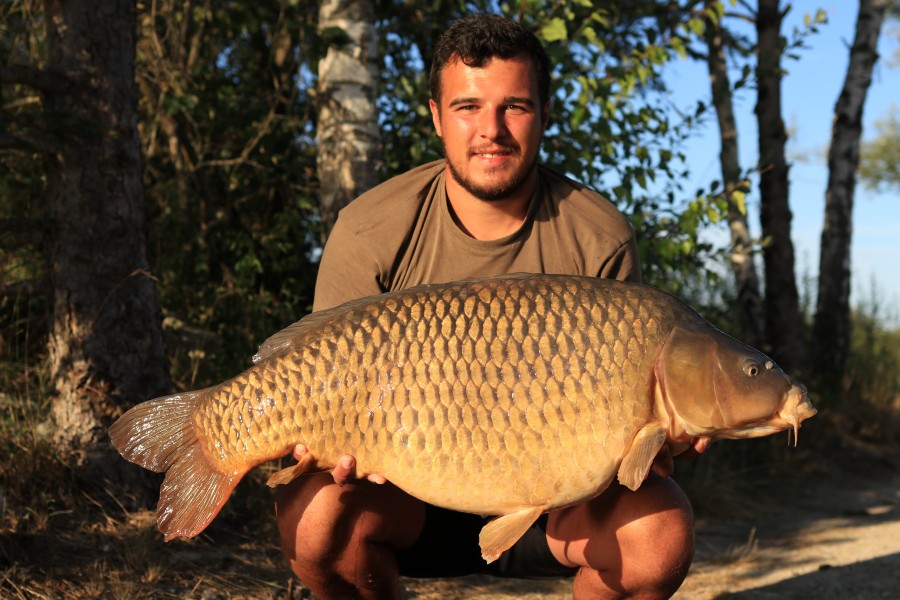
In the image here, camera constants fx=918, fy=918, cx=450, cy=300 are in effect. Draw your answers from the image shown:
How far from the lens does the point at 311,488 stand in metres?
1.93

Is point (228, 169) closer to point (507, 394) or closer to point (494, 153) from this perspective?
point (494, 153)

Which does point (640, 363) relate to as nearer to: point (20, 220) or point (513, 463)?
point (513, 463)

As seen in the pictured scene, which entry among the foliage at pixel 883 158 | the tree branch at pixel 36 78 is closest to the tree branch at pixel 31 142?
the tree branch at pixel 36 78

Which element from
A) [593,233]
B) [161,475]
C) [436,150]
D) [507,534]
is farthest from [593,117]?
[507,534]

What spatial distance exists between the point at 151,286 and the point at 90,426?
1.60 feet

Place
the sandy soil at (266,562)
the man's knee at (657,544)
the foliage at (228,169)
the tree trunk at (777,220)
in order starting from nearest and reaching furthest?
the man's knee at (657,544) < the sandy soil at (266,562) < the foliage at (228,169) < the tree trunk at (777,220)

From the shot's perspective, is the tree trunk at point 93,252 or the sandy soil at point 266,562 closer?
the sandy soil at point 266,562

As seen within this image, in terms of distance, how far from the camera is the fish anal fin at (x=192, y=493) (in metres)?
1.80

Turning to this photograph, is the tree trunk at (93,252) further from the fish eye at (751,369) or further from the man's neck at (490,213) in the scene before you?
the fish eye at (751,369)

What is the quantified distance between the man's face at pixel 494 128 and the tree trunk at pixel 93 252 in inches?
51.2

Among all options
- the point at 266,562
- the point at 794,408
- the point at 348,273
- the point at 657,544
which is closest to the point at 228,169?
the point at 266,562

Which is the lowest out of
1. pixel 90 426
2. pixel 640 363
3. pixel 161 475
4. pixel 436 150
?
pixel 161 475

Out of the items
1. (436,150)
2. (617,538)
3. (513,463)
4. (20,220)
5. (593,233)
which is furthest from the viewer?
(436,150)

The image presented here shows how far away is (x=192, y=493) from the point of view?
1816 mm
